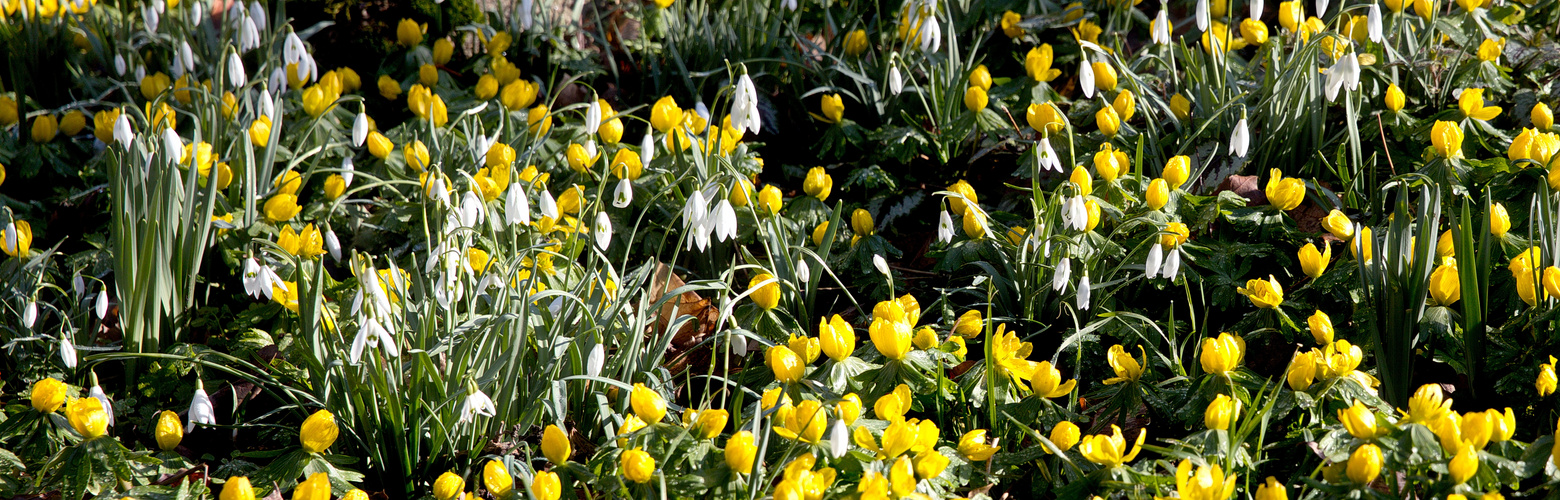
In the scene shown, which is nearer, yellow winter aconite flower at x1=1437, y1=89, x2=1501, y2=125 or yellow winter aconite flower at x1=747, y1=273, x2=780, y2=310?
yellow winter aconite flower at x1=747, y1=273, x2=780, y2=310

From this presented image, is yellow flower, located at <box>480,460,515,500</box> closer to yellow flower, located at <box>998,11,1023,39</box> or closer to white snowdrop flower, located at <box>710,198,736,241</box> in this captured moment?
white snowdrop flower, located at <box>710,198,736,241</box>

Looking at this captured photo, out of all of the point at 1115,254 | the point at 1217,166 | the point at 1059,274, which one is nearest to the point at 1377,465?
the point at 1059,274

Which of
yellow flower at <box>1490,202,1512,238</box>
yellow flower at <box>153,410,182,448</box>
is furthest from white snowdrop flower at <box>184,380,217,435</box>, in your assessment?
yellow flower at <box>1490,202,1512,238</box>

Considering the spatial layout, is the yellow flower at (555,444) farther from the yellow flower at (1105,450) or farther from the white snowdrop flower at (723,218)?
the yellow flower at (1105,450)

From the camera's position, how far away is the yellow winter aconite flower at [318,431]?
5.61ft

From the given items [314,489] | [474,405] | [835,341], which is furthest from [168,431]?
[835,341]

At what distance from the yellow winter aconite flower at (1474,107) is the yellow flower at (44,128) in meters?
3.57

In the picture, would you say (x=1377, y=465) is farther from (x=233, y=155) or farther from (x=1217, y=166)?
(x=233, y=155)

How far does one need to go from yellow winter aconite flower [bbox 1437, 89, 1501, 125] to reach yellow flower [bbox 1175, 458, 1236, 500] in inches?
53.0

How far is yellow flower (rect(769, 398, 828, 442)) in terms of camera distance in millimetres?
1576

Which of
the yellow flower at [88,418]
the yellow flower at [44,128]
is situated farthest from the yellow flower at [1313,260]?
the yellow flower at [44,128]

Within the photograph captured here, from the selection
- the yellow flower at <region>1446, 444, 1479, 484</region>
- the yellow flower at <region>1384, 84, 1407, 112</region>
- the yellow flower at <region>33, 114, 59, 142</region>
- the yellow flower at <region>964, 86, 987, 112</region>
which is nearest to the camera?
the yellow flower at <region>1446, 444, 1479, 484</region>

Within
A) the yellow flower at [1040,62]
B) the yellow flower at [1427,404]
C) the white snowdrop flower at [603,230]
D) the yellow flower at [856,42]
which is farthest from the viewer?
the yellow flower at [856,42]

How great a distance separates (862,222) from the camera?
2396 mm
